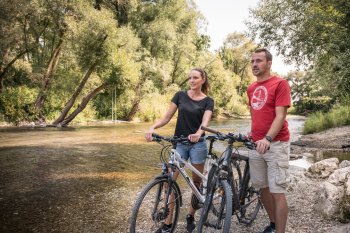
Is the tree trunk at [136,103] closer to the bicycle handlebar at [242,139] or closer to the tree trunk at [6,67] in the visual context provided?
the tree trunk at [6,67]

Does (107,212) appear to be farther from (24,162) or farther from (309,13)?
(309,13)

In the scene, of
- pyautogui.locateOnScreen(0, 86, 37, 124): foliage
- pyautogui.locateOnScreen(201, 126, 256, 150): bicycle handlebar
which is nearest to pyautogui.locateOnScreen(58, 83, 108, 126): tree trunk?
pyautogui.locateOnScreen(0, 86, 37, 124): foliage

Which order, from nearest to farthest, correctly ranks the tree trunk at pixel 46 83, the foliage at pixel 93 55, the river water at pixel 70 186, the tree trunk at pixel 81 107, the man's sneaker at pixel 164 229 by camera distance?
the man's sneaker at pixel 164 229
the river water at pixel 70 186
the foliage at pixel 93 55
the tree trunk at pixel 46 83
the tree trunk at pixel 81 107

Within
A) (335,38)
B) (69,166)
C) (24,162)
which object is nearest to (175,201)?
(69,166)

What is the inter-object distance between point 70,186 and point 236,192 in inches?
176

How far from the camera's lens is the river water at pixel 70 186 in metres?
5.54

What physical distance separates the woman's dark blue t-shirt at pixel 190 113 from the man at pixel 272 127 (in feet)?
2.44

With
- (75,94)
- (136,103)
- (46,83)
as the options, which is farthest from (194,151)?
(136,103)

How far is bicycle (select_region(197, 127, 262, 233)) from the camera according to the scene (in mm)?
4305

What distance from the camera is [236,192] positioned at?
491 centimetres

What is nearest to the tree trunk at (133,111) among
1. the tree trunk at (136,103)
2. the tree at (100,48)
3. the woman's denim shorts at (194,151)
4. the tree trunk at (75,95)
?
the tree trunk at (136,103)

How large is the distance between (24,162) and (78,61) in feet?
59.2

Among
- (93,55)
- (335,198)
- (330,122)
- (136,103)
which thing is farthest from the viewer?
(136,103)

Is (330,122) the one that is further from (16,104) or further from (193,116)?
(16,104)
